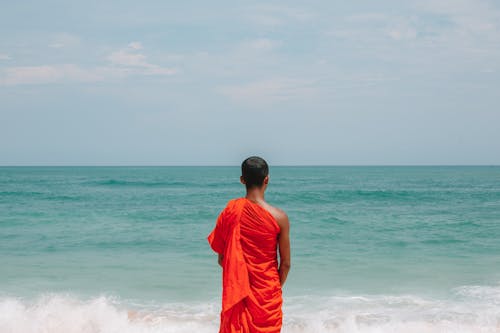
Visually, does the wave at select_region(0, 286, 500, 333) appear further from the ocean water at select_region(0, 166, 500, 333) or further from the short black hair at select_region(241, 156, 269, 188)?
the short black hair at select_region(241, 156, 269, 188)

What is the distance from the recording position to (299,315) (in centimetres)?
686

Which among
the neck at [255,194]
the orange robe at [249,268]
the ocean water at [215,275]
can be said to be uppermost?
the neck at [255,194]

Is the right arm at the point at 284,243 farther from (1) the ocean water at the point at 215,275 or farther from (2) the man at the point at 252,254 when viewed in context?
(1) the ocean water at the point at 215,275

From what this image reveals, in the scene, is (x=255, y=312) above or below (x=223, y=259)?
below

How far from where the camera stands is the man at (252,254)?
3172 millimetres

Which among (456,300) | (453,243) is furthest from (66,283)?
(453,243)

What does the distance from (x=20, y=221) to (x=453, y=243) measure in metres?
12.9

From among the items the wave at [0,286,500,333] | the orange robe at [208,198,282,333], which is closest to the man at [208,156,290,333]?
the orange robe at [208,198,282,333]

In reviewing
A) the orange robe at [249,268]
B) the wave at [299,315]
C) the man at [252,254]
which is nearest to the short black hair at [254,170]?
the man at [252,254]

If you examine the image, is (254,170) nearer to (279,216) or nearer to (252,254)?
(279,216)

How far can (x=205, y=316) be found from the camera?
678 cm

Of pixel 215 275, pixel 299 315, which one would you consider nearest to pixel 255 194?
pixel 299 315

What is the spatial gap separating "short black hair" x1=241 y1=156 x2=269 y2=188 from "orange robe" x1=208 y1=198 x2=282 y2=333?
0.39 ft

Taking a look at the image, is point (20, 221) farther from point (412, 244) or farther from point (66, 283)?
point (412, 244)
